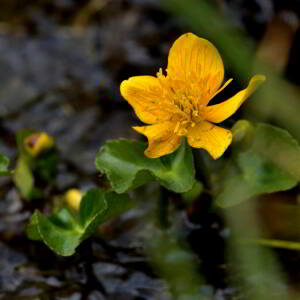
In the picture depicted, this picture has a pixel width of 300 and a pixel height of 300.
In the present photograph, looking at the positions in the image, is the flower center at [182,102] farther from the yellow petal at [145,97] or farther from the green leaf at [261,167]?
the green leaf at [261,167]

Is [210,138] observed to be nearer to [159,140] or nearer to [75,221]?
[159,140]

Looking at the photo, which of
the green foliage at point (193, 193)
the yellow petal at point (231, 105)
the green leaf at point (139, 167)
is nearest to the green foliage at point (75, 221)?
the green leaf at point (139, 167)

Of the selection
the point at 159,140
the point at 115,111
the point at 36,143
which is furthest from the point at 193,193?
the point at 115,111

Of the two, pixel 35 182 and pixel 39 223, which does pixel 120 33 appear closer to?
pixel 35 182

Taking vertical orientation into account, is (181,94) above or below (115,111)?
above

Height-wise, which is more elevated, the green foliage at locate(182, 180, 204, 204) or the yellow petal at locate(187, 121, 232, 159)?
the yellow petal at locate(187, 121, 232, 159)

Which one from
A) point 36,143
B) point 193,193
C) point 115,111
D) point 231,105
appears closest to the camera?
point 231,105

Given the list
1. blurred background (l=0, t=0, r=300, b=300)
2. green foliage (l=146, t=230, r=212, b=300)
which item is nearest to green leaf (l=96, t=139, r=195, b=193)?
blurred background (l=0, t=0, r=300, b=300)

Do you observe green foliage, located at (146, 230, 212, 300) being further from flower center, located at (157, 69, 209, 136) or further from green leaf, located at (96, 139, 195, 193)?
flower center, located at (157, 69, 209, 136)
